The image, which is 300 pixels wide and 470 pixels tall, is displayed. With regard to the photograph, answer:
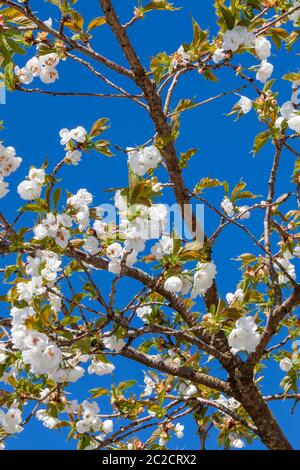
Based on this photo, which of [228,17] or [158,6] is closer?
[228,17]

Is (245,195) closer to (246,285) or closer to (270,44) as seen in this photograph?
(246,285)

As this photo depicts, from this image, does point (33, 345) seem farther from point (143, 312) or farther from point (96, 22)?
point (96, 22)

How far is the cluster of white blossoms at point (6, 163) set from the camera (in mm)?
2780

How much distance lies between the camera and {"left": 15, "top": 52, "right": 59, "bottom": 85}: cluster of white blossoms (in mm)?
3219

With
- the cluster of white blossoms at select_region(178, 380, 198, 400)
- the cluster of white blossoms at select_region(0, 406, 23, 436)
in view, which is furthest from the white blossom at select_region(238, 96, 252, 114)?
the cluster of white blossoms at select_region(0, 406, 23, 436)

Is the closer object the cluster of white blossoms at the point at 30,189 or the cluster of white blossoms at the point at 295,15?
the cluster of white blossoms at the point at 30,189

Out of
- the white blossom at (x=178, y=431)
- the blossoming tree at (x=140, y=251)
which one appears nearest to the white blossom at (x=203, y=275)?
the blossoming tree at (x=140, y=251)

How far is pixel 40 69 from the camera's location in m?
3.24

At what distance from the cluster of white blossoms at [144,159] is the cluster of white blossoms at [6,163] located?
1.71 feet

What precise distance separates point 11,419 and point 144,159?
59.7 inches

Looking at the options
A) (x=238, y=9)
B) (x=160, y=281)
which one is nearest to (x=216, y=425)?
(x=160, y=281)

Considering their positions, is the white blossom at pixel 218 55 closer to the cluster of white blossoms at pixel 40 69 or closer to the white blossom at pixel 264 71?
the white blossom at pixel 264 71

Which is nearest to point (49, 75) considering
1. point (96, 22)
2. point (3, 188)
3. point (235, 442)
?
point (96, 22)

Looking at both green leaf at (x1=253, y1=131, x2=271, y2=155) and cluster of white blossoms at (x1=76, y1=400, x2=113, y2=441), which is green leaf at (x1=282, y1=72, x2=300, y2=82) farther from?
cluster of white blossoms at (x1=76, y1=400, x2=113, y2=441)
